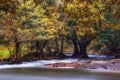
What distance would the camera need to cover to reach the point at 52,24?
4162cm

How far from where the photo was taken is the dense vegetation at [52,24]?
16562mm

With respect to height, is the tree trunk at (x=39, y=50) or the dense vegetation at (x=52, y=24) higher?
the dense vegetation at (x=52, y=24)

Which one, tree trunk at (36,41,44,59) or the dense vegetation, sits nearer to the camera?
the dense vegetation

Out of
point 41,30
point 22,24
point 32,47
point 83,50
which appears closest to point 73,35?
point 83,50

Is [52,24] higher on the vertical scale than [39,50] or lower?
higher

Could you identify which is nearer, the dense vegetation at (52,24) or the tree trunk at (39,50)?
the dense vegetation at (52,24)

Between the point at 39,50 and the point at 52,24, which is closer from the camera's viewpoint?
the point at 52,24

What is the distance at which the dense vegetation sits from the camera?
16.6 m

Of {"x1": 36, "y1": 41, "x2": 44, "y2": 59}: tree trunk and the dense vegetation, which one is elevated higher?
the dense vegetation

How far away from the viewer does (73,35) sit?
4616 centimetres

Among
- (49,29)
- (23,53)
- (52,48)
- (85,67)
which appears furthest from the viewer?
(52,48)

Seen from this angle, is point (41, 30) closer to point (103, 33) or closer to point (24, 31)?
point (24, 31)

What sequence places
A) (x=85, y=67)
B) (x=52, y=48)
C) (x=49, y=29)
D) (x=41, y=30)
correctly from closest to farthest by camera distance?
(x=85, y=67), (x=41, y=30), (x=49, y=29), (x=52, y=48)

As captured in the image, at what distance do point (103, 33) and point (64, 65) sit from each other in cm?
1626
